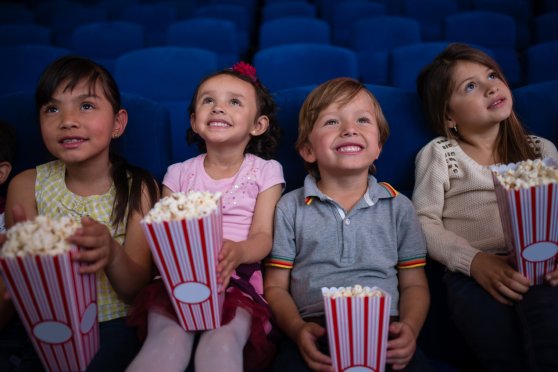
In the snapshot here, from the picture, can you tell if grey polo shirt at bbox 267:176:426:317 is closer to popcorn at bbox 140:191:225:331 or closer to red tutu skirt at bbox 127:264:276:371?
red tutu skirt at bbox 127:264:276:371

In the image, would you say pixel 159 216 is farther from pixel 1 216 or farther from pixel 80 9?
pixel 80 9

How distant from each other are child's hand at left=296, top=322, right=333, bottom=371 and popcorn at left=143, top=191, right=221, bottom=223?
15.1 inches

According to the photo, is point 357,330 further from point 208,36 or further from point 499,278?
point 208,36

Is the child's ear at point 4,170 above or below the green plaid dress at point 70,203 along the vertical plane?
above

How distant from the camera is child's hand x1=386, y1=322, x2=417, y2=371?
103cm

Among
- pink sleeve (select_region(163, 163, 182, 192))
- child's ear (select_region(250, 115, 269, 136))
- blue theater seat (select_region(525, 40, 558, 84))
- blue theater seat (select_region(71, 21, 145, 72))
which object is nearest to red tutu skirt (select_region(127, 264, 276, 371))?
pink sleeve (select_region(163, 163, 182, 192))

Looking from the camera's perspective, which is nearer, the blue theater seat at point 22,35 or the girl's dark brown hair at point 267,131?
the girl's dark brown hair at point 267,131

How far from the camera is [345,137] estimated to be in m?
1.27

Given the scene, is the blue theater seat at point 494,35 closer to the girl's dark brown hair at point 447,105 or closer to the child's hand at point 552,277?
the girl's dark brown hair at point 447,105

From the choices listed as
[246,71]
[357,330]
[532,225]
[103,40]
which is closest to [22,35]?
[103,40]

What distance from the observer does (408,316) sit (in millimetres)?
1162

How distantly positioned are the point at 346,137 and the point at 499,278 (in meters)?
0.52

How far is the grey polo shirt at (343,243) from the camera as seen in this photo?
1.24 metres

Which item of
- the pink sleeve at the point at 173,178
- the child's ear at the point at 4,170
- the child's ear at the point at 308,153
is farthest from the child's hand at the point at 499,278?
the child's ear at the point at 4,170
